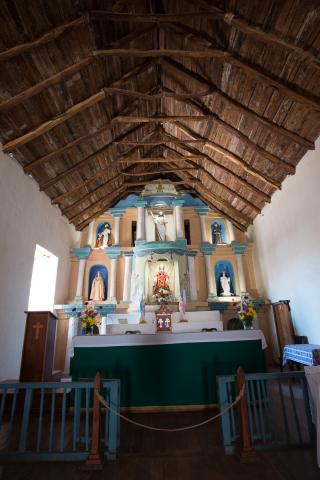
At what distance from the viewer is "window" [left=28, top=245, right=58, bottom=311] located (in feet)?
32.5

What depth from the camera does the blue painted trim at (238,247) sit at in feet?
39.0

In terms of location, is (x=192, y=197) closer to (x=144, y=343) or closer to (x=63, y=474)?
(x=144, y=343)

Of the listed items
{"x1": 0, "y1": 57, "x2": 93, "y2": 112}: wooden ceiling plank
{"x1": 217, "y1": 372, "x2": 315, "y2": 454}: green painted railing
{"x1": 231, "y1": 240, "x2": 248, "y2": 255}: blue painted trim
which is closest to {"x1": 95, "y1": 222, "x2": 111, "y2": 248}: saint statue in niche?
{"x1": 231, "y1": 240, "x2": 248, "y2": 255}: blue painted trim

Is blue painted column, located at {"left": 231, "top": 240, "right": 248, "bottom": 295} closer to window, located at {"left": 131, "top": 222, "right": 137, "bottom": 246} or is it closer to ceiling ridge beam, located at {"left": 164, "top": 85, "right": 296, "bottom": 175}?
window, located at {"left": 131, "top": 222, "right": 137, "bottom": 246}

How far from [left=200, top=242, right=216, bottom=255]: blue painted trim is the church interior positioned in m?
0.10

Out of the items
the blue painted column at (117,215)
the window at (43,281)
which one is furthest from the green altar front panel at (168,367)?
the blue painted column at (117,215)

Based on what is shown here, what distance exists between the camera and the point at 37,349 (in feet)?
→ 19.2

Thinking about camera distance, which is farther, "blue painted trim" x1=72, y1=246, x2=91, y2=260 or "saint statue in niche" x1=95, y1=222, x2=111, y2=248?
"saint statue in niche" x1=95, y1=222, x2=111, y2=248

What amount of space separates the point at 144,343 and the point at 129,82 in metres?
6.92

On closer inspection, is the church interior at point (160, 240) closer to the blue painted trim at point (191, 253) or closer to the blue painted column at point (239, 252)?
the blue painted column at point (239, 252)

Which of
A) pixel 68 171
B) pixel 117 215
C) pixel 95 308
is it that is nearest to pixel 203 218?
pixel 117 215

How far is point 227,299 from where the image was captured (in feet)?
36.4

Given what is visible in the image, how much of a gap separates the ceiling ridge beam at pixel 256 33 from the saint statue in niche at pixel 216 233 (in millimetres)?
7949

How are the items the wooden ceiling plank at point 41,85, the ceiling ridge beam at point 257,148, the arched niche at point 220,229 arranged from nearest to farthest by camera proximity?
the wooden ceiling plank at point 41,85 < the ceiling ridge beam at point 257,148 < the arched niche at point 220,229
